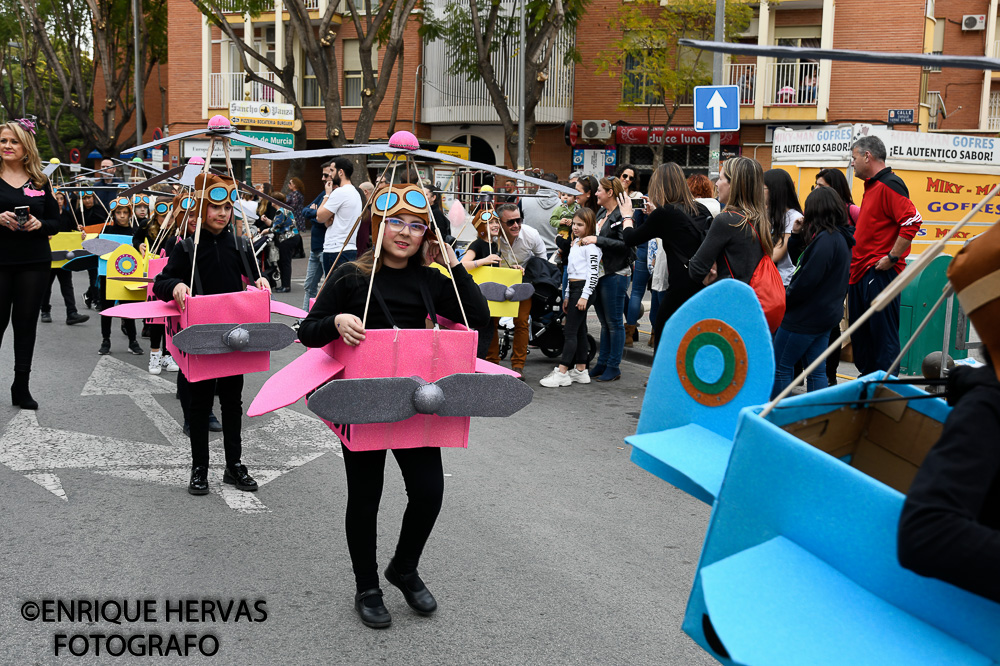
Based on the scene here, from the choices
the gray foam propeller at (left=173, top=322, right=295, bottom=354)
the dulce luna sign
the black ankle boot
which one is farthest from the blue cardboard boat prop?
the dulce luna sign

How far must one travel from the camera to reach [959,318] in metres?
6.91

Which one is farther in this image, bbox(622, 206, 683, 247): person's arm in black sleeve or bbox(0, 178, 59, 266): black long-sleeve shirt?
bbox(622, 206, 683, 247): person's arm in black sleeve

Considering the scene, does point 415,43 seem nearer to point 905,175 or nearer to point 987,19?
point 987,19

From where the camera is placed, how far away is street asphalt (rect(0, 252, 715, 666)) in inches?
140

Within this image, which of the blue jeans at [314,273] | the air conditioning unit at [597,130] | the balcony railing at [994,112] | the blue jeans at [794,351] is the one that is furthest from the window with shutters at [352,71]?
the blue jeans at [794,351]

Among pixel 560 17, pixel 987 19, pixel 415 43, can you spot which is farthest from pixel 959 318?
pixel 987 19

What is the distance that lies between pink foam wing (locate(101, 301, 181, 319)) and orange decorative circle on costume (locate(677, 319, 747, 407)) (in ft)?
10.8

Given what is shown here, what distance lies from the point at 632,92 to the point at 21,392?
83.5 ft

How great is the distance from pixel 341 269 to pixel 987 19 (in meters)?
37.3

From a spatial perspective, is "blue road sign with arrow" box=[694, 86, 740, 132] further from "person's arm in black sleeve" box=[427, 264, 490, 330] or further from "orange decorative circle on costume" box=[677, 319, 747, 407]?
"orange decorative circle on costume" box=[677, 319, 747, 407]

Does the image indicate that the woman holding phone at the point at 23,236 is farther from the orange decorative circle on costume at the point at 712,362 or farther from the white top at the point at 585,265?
the orange decorative circle on costume at the point at 712,362

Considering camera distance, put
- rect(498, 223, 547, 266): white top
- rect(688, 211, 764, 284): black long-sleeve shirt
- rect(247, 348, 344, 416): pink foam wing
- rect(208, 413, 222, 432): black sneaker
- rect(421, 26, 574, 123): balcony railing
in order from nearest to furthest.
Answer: rect(247, 348, 344, 416): pink foam wing, rect(688, 211, 764, 284): black long-sleeve shirt, rect(208, 413, 222, 432): black sneaker, rect(498, 223, 547, 266): white top, rect(421, 26, 574, 123): balcony railing

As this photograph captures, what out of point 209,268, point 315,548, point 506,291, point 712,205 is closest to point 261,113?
point 506,291

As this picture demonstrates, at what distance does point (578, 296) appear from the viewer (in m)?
9.02
